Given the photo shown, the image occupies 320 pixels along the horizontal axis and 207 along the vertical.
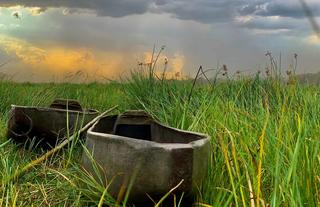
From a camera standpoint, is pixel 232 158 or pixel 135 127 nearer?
pixel 232 158

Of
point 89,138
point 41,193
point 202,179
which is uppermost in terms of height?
point 89,138

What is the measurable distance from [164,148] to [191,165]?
0.45 feet

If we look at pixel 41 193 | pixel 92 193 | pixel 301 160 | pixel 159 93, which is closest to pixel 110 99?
pixel 159 93

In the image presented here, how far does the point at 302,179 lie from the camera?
6.64ft

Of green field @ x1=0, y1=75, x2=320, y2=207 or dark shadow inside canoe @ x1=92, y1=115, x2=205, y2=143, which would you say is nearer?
green field @ x1=0, y1=75, x2=320, y2=207

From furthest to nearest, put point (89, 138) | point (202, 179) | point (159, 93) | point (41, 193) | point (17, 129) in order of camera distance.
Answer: point (159, 93)
point (17, 129)
point (41, 193)
point (89, 138)
point (202, 179)

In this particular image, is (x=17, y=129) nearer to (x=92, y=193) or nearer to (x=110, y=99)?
(x=92, y=193)

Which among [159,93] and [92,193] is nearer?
[92,193]

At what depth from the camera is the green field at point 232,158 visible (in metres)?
1.95

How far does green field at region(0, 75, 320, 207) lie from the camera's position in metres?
1.95

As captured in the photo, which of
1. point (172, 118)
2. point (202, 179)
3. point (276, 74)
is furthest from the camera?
point (276, 74)

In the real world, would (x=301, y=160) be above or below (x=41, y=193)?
above

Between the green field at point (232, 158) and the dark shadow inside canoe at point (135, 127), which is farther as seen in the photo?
the dark shadow inside canoe at point (135, 127)

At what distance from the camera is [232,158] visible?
106 inches
